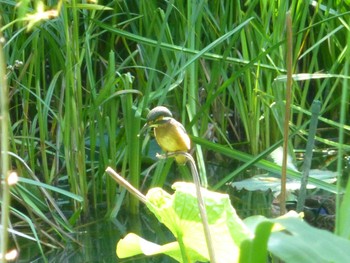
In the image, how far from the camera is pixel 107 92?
223cm

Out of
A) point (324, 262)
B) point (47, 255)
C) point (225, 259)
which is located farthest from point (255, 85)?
point (324, 262)

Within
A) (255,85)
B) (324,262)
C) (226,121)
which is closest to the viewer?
(324,262)

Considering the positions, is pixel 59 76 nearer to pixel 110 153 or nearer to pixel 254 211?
pixel 110 153

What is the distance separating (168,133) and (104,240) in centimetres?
119

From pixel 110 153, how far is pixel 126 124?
18cm

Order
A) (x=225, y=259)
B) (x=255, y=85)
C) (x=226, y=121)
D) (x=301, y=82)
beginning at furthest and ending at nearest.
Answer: (x=301, y=82) < (x=226, y=121) < (x=255, y=85) < (x=225, y=259)

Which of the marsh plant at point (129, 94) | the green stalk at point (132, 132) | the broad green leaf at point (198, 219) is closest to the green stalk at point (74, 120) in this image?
the marsh plant at point (129, 94)

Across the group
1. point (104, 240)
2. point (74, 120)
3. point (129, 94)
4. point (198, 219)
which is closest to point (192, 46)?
point (129, 94)

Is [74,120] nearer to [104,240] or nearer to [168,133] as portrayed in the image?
[104,240]

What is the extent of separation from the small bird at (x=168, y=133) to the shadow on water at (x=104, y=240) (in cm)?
98

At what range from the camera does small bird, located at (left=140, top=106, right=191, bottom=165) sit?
38.4 inches

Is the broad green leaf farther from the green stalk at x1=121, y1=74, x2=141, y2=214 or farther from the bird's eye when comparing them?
the green stalk at x1=121, y1=74, x2=141, y2=214

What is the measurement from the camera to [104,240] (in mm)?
2141

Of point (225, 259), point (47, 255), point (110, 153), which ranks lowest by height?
point (47, 255)
